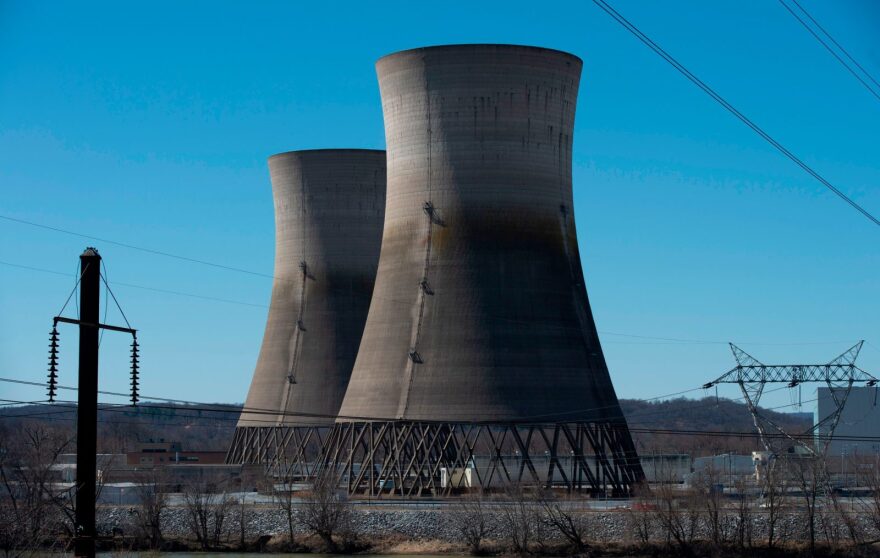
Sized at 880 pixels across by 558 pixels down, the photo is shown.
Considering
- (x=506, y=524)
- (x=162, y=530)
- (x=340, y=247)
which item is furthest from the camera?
(x=340, y=247)

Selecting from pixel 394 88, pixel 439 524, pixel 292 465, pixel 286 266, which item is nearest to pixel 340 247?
pixel 286 266

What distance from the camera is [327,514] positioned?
3716cm

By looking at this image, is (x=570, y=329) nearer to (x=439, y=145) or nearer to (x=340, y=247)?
(x=439, y=145)

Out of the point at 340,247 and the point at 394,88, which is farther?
the point at 340,247

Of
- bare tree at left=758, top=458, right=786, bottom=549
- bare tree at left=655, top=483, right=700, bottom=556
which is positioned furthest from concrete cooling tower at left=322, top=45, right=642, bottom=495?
bare tree at left=758, top=458, right=786, bottom=549

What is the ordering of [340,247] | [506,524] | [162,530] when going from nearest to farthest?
1. [506,524]
2. [162,530]
3. [340,247]

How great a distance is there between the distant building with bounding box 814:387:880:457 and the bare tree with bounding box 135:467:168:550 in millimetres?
34545

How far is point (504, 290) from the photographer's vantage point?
36.3 m

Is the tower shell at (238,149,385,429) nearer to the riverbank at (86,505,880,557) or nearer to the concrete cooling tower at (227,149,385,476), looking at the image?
the concrete cooling tower at (227,149,385,476)

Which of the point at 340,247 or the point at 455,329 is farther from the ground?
the point at 340,247

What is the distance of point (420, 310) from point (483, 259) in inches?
82.8

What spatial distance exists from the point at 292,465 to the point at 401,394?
41.4ft

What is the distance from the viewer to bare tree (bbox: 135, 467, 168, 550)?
125 feet

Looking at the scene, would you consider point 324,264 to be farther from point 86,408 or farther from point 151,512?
point 86,408
